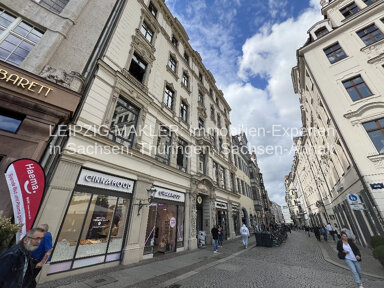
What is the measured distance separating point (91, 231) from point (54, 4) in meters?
12.4

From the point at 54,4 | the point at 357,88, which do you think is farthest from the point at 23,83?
the point at 357,88

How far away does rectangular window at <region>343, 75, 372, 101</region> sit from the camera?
13.1 m

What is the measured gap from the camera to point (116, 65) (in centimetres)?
1005

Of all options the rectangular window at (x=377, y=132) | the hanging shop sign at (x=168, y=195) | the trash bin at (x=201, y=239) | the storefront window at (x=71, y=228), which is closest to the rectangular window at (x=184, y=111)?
the hanging shop sign at (x=168, y=195)

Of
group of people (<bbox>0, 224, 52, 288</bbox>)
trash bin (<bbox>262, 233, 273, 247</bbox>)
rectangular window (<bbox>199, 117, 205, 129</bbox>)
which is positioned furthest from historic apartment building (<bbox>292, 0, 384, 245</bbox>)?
group of people (<bbox>0, 224, 52, 288</bbox>)

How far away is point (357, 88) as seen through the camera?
1349 cm

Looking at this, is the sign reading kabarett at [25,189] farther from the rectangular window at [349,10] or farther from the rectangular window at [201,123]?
the rectangular window at [349,10]

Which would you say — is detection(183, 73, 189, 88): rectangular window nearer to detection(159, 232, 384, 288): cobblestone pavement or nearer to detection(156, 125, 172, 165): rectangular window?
detection(156, 125, 172, 165): rectangular window

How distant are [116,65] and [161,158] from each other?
6523mm

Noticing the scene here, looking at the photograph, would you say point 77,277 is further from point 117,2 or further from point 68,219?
point 117,2

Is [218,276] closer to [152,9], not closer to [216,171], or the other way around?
[216,171]

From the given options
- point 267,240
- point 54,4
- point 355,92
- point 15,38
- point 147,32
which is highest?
point 147,32

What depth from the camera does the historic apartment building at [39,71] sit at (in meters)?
6.14

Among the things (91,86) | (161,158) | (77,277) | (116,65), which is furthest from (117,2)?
(77,277)
